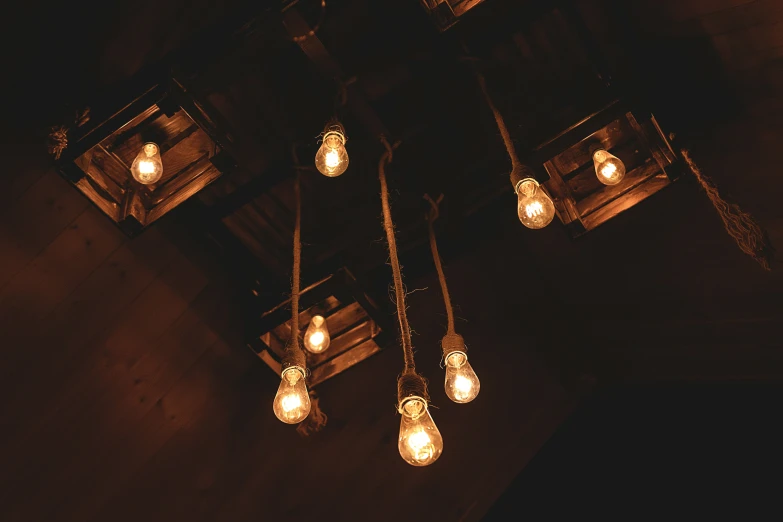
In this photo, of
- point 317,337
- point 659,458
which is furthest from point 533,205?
point 659,458

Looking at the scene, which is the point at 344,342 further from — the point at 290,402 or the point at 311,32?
the point at 311,32

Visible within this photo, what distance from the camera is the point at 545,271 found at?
99.9 inches

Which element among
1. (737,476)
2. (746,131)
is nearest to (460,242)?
(746,131)

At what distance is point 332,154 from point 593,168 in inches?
32.8

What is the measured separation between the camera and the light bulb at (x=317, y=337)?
2.03m

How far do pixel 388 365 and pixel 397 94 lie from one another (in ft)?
3.88

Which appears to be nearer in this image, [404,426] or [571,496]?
[404,426]

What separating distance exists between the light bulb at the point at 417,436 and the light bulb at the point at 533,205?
514 mm

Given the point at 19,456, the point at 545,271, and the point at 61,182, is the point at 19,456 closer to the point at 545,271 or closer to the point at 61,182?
the point at 61,182

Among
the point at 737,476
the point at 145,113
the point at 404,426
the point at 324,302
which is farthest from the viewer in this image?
the point at 737,476

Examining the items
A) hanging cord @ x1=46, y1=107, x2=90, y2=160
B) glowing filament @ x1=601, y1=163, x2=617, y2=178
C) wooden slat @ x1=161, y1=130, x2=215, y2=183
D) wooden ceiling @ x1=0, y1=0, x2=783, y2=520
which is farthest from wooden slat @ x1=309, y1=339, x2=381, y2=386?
hanging cord @ x1=46, y1=107, x2=90, y2=160

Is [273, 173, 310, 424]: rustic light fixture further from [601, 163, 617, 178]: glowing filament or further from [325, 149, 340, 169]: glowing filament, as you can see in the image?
[601, 163, 617, 178]: glowing filament

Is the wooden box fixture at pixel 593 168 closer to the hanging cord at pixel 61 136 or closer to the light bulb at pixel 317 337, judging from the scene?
the light bulb at pixel 317 337

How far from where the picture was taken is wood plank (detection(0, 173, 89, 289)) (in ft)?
5.51
